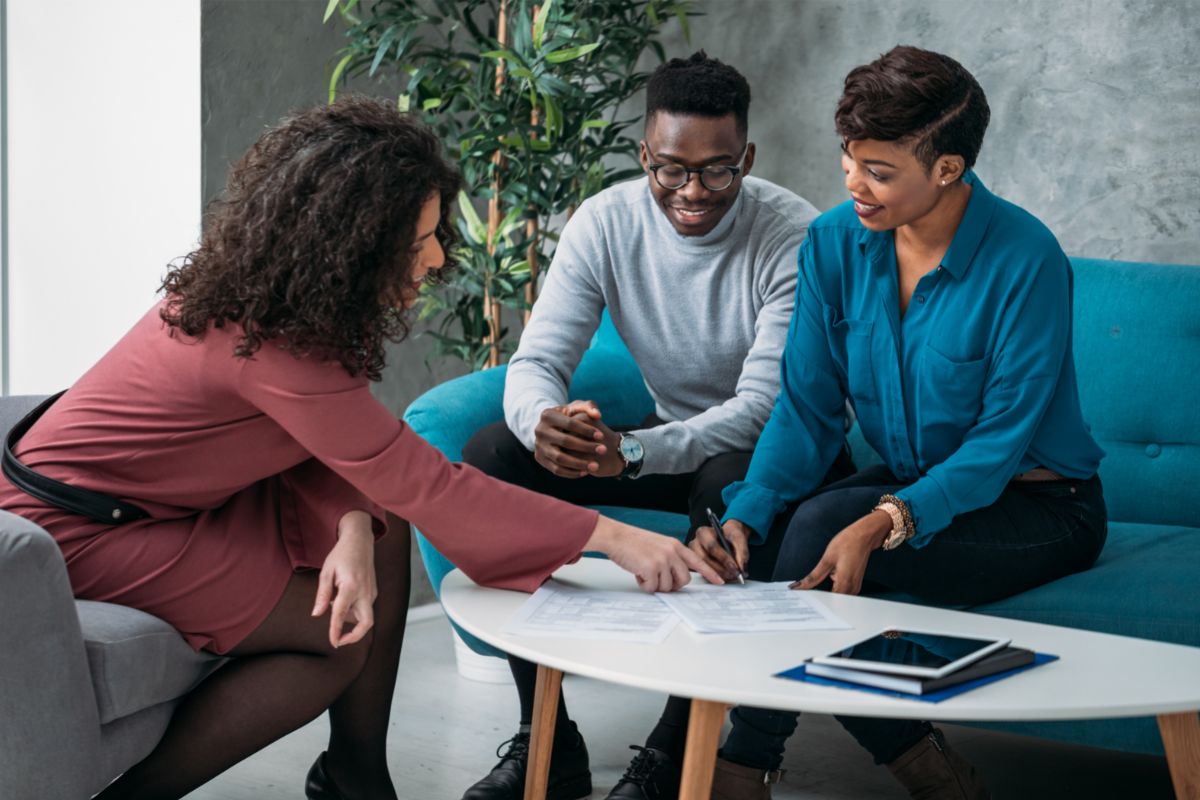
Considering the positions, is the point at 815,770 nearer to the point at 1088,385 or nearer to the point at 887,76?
the point at 1088,385

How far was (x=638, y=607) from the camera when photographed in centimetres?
170

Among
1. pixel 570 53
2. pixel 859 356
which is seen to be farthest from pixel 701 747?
pixel 570 53

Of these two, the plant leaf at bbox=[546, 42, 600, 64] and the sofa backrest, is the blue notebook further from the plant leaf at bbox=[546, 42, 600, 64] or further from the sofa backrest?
the plant leaf at bbox=[546, 42, 600, 64]

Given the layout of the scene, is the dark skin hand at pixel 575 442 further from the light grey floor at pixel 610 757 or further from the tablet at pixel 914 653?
the tablet at pixel 914 653

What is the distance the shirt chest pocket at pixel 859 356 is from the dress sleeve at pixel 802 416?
33 mm

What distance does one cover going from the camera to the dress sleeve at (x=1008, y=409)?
6.52ft

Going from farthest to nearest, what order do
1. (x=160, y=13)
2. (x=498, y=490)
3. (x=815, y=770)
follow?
(x=160, y=13), (x=815, y=770), (x=498, y=490)

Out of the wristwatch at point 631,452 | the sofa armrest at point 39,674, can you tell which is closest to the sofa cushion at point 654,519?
the wristwatch at point 631,452

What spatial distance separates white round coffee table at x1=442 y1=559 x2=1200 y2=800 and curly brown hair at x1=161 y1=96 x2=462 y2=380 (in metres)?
0.40

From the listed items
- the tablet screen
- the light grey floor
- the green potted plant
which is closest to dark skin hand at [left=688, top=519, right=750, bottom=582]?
the tablet screen

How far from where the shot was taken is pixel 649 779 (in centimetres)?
212

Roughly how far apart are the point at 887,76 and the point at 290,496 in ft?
3.52

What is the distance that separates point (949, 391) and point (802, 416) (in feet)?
0.84

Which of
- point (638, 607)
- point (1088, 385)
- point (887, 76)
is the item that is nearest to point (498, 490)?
point (638, 607)
